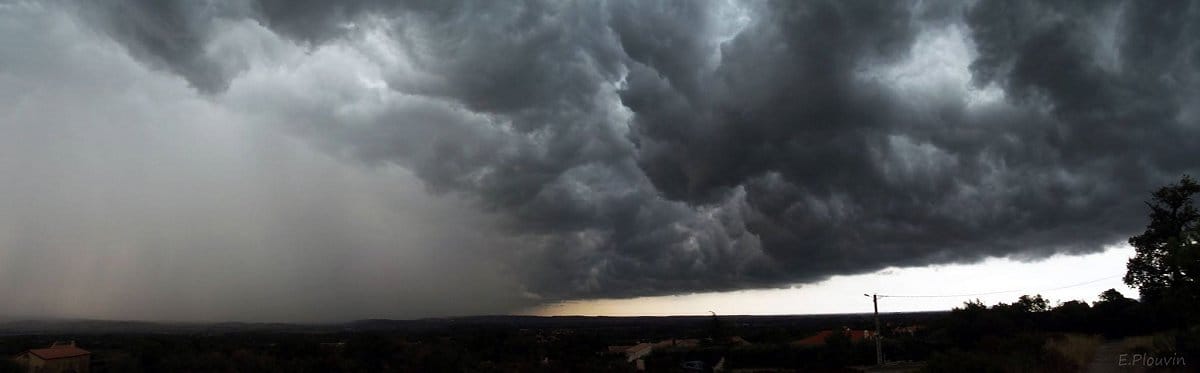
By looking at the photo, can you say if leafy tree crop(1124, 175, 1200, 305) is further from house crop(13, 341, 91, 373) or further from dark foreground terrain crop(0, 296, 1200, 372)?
→ house crop(13, 341, 91, 373)

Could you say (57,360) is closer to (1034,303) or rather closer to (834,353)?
(834,353)

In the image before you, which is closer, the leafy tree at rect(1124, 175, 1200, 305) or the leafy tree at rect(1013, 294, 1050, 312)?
the leafy tree at rect(1124, 175, 1200, 305)

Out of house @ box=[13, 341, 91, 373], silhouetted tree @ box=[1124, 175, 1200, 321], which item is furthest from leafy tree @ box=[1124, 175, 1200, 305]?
house @ box=[13, 341, 91, 373]

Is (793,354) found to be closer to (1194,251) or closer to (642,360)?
(642,360)

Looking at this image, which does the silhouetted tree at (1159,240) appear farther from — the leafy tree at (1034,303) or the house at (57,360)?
the house at (57,360)

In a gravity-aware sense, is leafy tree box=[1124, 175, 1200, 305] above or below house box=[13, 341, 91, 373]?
above

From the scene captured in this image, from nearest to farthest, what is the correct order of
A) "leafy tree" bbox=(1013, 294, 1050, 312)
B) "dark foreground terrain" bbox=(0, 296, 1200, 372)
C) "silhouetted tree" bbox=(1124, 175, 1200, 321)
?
"dark foreground terrain" bbox=(0, 296, 1200, 372)
"silhouetted tree" bbox=(1124, 175, 1200, 321)
"leafy tree" bbox=(1013, 294, 1050, 312)

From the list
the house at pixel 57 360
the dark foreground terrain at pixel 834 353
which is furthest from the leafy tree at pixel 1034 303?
the house at pixel 57 360

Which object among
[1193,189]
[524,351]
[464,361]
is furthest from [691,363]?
[1193,189]
